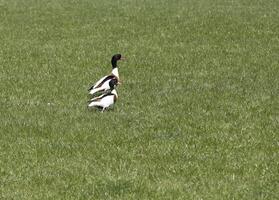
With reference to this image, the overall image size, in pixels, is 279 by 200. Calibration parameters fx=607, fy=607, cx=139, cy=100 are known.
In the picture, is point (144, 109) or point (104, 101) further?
point (144, 109)

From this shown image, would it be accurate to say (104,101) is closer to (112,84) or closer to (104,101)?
(104,101)

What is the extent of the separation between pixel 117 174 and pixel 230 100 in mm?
7319

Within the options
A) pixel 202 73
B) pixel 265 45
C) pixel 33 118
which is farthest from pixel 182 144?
pixel 265 45

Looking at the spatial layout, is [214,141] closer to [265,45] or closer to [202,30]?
[265,45]

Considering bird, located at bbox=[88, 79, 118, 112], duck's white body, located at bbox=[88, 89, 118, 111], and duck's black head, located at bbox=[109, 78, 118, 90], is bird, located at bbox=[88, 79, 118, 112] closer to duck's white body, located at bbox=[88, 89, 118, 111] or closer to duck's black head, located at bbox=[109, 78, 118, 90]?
duck's white body, located at bbox=[88, 89, 118, 111]

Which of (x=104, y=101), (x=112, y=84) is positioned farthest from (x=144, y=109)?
(x=104, y=101)

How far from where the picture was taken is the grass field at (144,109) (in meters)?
12.5

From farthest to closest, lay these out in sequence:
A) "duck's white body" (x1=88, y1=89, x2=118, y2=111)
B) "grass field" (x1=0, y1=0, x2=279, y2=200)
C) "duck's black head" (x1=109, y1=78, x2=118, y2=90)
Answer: "duck's black head" (x1=109, y1=78, x2=118, y2=90) < "duck's white body" (x1=88, y1=89, x2=118, y2=111) < "grass field" (x1=0, y1=0, x2=279, y2=200)

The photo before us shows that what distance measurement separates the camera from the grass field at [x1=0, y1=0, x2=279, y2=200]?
1249cm

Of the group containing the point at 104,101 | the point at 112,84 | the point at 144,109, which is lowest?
the point at 144,109

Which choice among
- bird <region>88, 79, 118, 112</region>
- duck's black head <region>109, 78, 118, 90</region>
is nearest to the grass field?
bird <region>88, 79, 118, 112</region>

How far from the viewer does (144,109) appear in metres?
18.2

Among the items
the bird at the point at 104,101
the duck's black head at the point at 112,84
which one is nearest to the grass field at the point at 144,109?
the bird at the point at 104,101

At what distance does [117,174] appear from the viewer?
42.0ft
